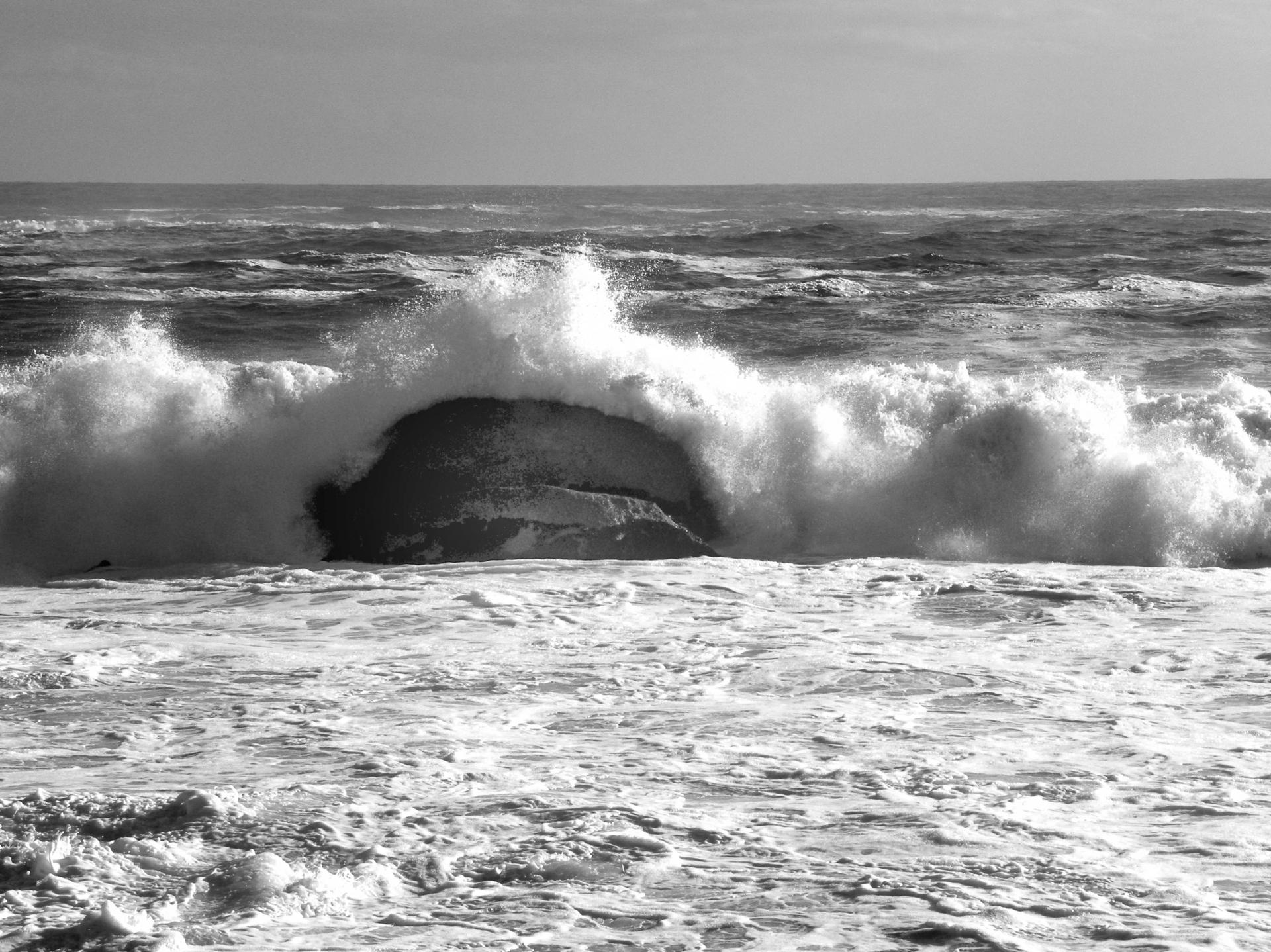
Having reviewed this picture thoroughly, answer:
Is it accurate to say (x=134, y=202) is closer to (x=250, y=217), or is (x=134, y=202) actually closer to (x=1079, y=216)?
(x=250, y=217)

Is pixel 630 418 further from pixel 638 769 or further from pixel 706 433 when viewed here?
pixel 638 769

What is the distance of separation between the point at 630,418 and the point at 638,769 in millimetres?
4430

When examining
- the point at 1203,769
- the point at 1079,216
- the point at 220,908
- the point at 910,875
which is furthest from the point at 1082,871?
the point at 1079,216

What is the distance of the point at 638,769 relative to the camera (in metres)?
3.89

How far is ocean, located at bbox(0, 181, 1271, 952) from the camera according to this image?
10.1 ft

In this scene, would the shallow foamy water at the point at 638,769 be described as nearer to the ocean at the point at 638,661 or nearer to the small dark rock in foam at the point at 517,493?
the ocean at the point at 638,661

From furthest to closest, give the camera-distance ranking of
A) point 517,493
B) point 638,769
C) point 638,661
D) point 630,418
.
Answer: point 630,418 < point 517,493 < point 638,661 < point 638,769

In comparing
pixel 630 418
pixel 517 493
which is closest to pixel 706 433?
pixel 630 418

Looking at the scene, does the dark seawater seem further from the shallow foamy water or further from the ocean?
the shallow foamy water

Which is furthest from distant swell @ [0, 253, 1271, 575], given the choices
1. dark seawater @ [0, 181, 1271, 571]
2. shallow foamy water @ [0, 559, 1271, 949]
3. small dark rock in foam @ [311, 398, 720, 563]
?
shallow foamy water @ [0, 559, 1271, 949]

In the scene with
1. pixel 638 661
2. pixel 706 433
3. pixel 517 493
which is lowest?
pixel 638 661

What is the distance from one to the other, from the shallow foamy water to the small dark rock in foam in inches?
36.0

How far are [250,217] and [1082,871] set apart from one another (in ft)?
118

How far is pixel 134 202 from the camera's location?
144 ft
